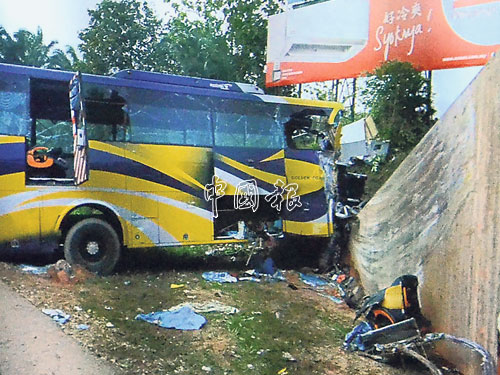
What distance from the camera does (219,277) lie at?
524cm

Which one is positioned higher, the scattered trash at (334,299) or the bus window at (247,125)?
the bus window at (247,125)

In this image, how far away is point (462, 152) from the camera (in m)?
3.45

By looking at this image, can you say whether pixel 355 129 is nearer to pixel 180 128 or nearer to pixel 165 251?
pixel 180 128

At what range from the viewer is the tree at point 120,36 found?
135 inches

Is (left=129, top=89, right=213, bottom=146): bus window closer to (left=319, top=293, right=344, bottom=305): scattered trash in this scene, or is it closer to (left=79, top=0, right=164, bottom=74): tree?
(left=79, top=0, right=164, bottom=74): tree

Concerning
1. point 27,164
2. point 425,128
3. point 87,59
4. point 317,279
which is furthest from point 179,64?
point 317,279

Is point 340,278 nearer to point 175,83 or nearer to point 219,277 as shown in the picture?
point 219,277

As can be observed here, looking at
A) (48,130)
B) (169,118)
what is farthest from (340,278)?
(48,130)

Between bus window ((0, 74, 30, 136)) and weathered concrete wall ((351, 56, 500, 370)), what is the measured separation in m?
3.34

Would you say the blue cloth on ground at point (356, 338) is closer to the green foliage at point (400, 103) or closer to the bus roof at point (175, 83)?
the green foliage at point (400, 103)

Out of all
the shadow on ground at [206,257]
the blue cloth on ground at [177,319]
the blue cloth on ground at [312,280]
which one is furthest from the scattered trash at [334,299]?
the blue cloth on ground at [177,319]

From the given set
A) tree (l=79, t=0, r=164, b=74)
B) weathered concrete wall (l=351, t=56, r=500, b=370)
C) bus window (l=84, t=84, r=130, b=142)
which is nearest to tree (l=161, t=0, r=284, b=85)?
tree (l=79, t=0, r=164, b=74)

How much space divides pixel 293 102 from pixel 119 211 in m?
2.46

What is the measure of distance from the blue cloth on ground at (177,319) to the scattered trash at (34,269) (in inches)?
56.2
